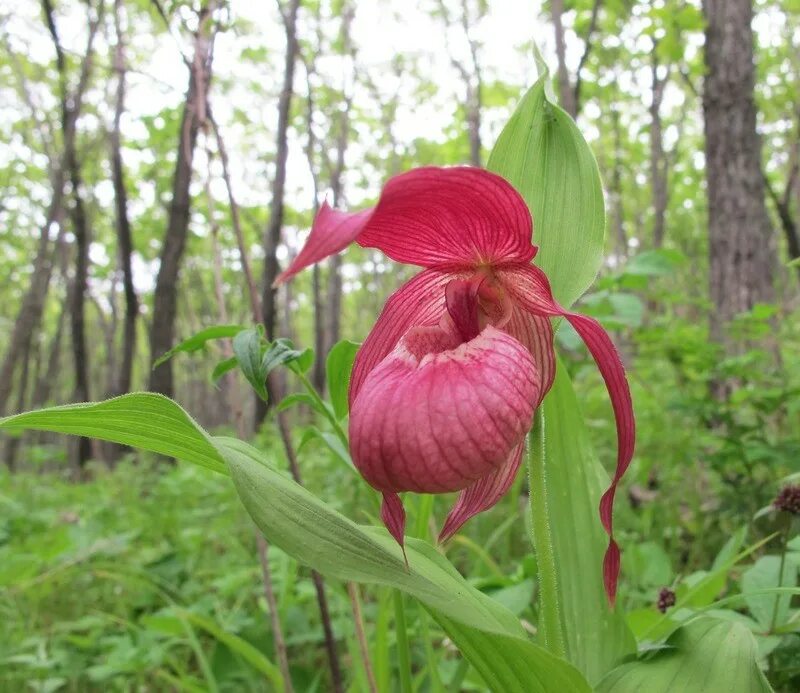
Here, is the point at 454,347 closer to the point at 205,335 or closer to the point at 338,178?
the point at 205,335

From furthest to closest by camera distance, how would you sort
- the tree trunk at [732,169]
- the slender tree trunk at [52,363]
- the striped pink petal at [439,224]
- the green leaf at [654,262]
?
the slender tree trunk at [52,363]
the tree trunk at [732,169]
the green leaf at [654,262]
the striped pink petal at [439,224]

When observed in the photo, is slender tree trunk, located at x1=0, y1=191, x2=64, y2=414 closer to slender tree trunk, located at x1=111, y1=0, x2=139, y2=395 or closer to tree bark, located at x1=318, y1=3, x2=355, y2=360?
slender tree trunk, located at x1=111, y1=0, x2=139, y2=395

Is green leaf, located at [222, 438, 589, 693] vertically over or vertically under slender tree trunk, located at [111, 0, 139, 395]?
under

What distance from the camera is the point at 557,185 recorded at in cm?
91

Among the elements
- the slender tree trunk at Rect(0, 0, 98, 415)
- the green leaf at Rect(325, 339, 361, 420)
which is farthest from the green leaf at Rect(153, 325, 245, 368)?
the slender tree trunk at Rect(0, 0, 98, 415)

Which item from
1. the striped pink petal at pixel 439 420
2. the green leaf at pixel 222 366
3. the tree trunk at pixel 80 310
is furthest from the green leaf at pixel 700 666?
the tree trunk at pixel 80 310

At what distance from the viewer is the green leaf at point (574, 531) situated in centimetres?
91

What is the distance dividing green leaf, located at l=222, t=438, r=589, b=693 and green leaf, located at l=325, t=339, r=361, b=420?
27cm

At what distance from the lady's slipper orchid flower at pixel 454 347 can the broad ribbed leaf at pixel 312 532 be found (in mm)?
86

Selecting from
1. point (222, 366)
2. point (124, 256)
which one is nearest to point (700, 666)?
point (222, 366)

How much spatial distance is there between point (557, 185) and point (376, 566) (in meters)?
Answer: 0.57

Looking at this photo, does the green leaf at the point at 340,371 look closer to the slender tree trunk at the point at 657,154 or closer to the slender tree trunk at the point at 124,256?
the slender tree trunk at the point at 657,154

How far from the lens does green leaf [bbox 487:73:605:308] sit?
87cm

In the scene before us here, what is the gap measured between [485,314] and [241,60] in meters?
10.0
